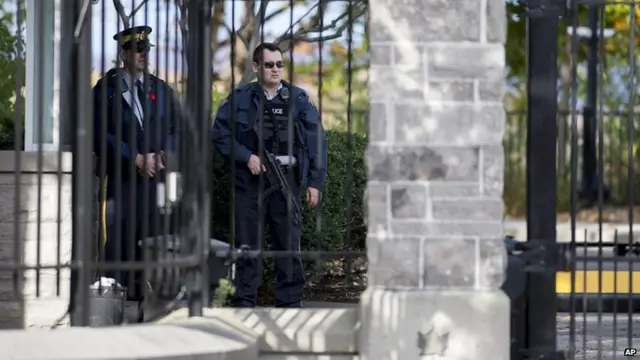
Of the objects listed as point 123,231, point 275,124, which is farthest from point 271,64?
point 123,231

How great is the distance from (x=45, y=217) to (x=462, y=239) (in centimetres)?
233

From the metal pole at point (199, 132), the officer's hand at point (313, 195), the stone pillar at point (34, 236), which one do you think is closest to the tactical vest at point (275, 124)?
the officer's hand at point (313, 195)

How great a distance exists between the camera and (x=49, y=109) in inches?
326

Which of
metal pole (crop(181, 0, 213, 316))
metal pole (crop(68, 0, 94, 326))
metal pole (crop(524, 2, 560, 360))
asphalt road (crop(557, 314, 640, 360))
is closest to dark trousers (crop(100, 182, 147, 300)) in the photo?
metal pole (crop(181, 0, 213, 316))

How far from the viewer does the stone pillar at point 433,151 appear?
22.3 feet

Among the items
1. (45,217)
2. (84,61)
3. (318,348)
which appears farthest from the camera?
(45,217)

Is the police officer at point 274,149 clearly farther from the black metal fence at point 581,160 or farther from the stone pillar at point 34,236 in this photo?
the black metal fence at point 581,160

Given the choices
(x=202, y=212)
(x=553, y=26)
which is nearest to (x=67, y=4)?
(x=202, y=212)

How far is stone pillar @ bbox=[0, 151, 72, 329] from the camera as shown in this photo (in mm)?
7676

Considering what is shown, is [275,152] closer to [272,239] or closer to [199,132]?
[272,239]

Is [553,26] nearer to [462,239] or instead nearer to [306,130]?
[462,239]

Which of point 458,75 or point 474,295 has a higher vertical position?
point 458,75

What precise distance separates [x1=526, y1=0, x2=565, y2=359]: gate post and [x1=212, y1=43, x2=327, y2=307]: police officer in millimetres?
1659

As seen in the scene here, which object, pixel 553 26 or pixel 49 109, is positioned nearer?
pixel 553 26
